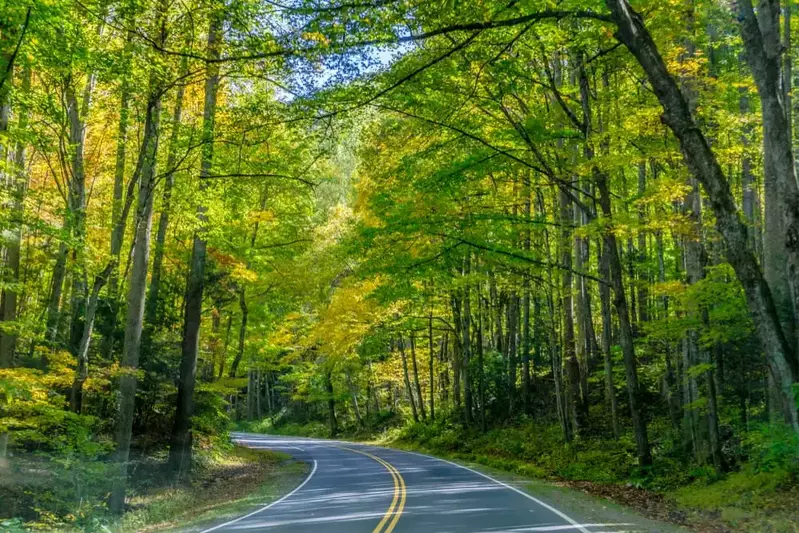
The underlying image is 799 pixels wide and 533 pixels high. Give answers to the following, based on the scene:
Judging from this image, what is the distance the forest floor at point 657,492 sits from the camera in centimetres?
907

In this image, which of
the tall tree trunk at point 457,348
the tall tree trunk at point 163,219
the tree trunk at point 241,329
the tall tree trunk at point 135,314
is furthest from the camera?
the tall tree trunk at point 457,348

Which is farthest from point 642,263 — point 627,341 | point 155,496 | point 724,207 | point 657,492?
point 155,496

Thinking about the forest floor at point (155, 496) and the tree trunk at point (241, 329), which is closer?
the forest floor at point (155, 496)

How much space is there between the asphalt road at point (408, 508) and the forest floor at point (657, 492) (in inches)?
35.4

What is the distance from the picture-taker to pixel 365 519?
10125 millimetres

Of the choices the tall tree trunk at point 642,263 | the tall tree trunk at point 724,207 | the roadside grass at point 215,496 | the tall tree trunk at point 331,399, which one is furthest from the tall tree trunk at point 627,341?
the tall tree trunk at point 331,399

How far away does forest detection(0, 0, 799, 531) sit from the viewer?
30.6 ft

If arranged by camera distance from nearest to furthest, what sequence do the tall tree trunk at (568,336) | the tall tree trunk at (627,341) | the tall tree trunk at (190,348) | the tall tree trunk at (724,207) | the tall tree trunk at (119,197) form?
the tall tree trunk at (724,207) → the tall tree trunk at (119,197) → the tall tree trunk at (627,341) → the tall tree trunk at (190,348) → the tall tree trunk at (568,336)

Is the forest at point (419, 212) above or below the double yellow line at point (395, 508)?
above

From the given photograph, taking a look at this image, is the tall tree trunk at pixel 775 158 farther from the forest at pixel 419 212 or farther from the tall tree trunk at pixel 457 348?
the tall tree trunk at pixel 457 348

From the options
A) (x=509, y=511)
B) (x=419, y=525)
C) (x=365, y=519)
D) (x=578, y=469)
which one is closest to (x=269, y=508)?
(x=365, y=519)

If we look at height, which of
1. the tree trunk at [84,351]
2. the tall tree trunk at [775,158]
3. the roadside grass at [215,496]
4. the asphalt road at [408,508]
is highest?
the tall tree trunk at [775,158]

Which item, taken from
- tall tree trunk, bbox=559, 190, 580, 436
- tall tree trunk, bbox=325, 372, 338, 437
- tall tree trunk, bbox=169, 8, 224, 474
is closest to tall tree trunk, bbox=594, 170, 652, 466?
tall tree trunk, bbox=559, 190, 580, 436

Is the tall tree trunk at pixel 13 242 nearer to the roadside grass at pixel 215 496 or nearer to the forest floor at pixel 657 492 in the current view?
the roadside grass at pixel 215 496
